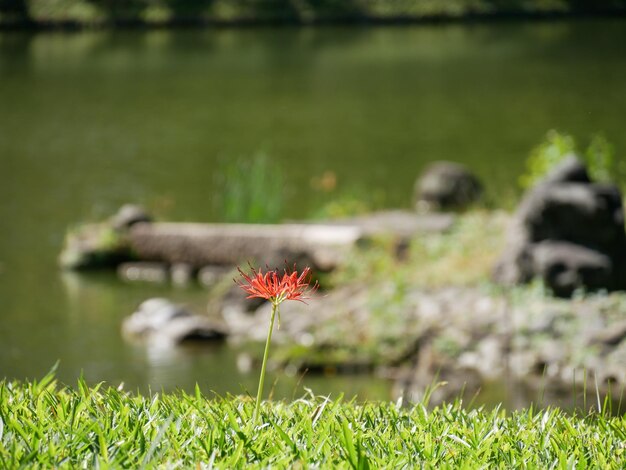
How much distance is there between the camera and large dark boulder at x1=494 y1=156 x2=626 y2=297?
934 cm

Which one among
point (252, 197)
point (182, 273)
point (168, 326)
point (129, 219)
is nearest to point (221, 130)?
point (129, 219)

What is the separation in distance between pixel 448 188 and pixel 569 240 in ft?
17.7

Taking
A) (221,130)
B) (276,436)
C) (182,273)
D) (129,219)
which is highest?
(276,436)

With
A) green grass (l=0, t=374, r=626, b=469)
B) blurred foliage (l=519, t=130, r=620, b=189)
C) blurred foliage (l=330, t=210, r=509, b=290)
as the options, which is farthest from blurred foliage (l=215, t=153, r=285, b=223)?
green grass (l=0, t=374, r=626, b=469)

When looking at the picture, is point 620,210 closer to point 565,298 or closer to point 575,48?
point 565,298

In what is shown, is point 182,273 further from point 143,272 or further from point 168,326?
point 168,326

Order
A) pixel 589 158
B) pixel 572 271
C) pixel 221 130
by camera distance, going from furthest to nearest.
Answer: pixel 221 130, pixel 589 158, pixel 572 271

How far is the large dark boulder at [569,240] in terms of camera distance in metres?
9.34

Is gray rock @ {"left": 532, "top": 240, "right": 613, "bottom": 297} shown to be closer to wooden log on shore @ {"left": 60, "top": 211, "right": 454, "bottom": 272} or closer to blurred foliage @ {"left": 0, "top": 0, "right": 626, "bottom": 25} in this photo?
wooden log on shore @ {"left": 60, "top": 211, "right": 454, "bottom": 272}

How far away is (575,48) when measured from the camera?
42031 mm

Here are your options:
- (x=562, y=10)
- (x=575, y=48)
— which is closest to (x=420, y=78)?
(x=575, y=48)

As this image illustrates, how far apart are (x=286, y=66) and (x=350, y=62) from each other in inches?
87.7

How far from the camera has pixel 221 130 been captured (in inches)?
1080

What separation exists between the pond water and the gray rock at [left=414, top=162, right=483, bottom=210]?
0.57m
